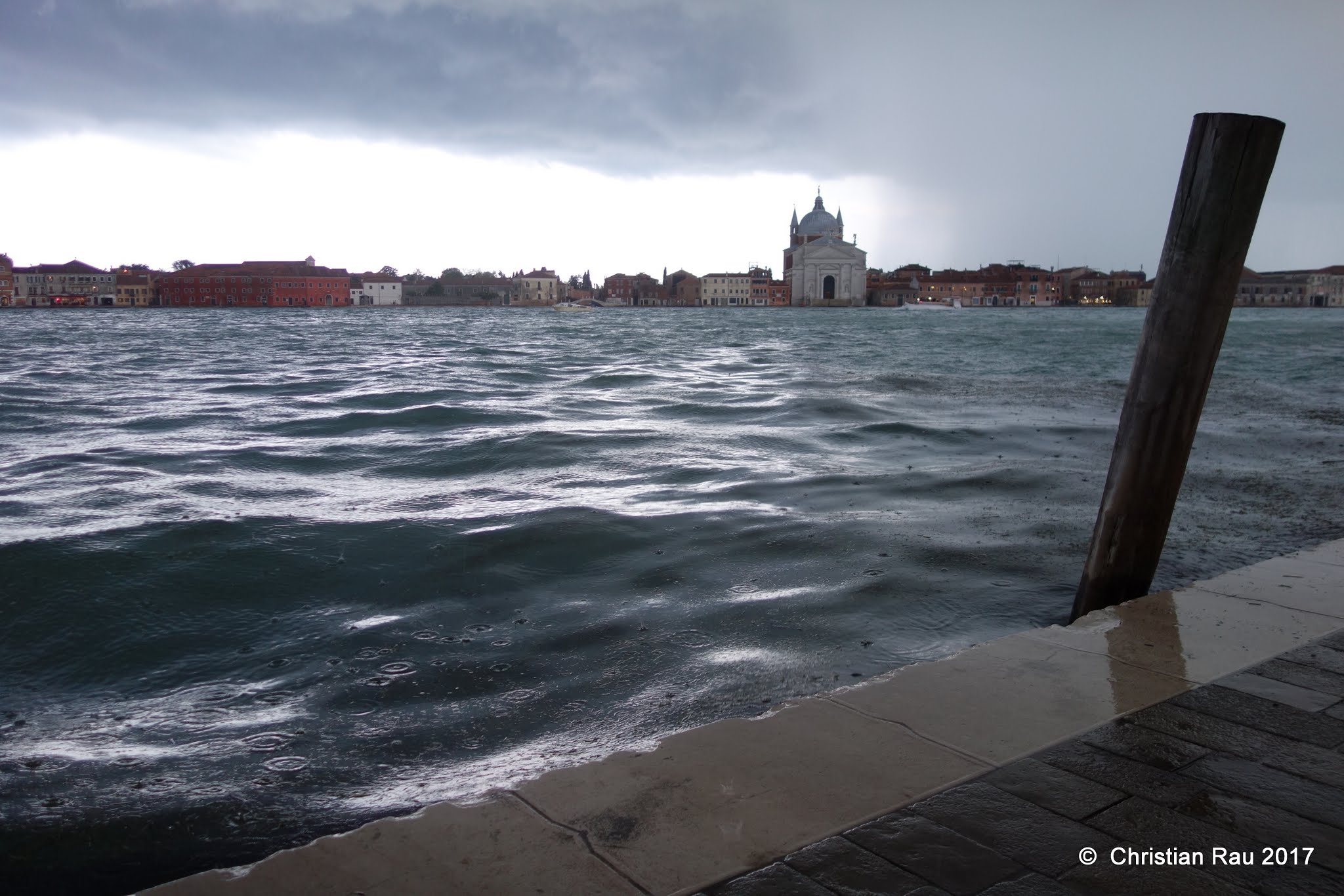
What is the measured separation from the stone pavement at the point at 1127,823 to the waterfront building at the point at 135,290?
248ft

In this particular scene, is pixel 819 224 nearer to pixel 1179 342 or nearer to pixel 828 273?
pixel 828 273

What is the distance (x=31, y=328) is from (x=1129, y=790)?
34.3 metres

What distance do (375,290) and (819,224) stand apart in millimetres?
36881

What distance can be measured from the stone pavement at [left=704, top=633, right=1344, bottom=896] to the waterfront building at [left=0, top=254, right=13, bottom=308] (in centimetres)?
7424

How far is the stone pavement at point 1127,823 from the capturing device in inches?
40.2

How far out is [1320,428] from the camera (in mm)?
6988

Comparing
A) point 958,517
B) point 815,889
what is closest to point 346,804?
point 815,889

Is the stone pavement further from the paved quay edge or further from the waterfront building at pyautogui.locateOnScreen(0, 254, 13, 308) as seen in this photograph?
the waterfront building at pyautogui.locateOnScreen(0, 254, 13, 308)

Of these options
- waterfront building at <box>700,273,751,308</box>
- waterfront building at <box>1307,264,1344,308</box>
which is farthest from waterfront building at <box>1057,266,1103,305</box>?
waterfront building at <box>700,273,751,308</box>

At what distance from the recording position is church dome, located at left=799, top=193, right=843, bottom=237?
77812 mm

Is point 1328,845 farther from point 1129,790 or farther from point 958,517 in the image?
point 958,517

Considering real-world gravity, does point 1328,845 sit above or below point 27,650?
above

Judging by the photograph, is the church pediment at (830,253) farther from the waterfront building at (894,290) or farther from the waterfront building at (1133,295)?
the waterfront building at (1133,295)

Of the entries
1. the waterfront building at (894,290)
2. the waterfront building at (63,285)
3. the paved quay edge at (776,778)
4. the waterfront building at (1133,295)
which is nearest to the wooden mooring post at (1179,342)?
the paved quay edge at (776,778)
